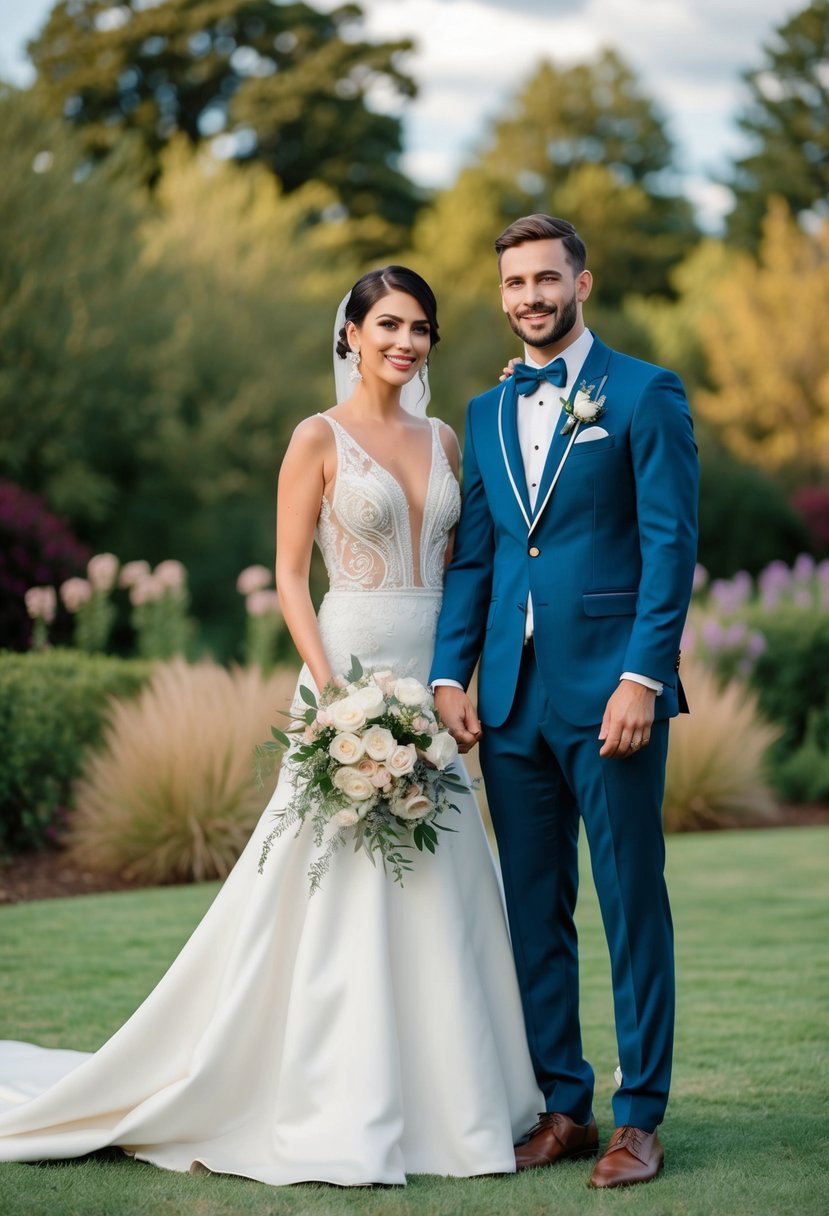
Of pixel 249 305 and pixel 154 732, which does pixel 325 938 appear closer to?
pixel 154 732

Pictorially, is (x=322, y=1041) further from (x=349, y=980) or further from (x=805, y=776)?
(x=805, y=776)

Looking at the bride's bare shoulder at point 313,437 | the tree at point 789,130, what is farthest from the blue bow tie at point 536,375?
the tree at point 789,130

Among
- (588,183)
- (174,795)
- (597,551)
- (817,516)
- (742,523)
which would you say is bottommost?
(174,795)

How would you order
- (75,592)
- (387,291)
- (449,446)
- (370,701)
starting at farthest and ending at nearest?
(75,592), (449,446), (387,291), (370,701)

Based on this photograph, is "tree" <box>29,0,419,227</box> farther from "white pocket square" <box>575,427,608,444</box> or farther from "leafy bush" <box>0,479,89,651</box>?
"white pocket square" <box>575,427,608,444</box>

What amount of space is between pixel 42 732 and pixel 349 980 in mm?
5236

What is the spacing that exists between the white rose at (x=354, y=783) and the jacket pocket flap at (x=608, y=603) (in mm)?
723

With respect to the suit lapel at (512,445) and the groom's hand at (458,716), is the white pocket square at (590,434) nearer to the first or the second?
the suit lapel at (512,445)

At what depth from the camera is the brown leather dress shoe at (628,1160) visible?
3.72 m

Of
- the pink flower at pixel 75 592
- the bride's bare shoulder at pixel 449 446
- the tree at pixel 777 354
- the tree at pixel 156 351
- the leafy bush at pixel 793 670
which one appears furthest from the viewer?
the tree at pixel 777 354

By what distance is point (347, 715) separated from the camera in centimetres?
380

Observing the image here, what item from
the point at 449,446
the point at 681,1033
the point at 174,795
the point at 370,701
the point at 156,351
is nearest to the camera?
the point at 370,701

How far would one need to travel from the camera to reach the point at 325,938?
399cm

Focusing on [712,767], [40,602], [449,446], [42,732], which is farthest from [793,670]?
[449,446]
